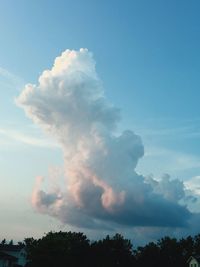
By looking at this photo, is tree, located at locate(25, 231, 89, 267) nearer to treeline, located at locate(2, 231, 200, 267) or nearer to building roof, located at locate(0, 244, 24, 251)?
treeline, located at locate(2, 231, 200, 267)

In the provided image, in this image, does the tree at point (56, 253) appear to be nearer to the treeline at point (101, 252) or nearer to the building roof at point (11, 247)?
the treeline at point (101, 252)

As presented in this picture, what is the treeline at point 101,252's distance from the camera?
108125 mm

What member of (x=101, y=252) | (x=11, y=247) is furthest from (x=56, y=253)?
(x=11, y=247)

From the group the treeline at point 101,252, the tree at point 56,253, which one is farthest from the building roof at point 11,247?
the tree at point 56,253

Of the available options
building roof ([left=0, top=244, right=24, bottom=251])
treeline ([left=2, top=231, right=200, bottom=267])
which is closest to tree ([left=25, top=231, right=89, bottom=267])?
treeline ([left=2, top=231, right=200, bottom=267])

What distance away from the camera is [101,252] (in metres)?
126

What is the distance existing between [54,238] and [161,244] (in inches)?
2015

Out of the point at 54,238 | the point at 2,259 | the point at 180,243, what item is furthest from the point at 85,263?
the point at 180,243

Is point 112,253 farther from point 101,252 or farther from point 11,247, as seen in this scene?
point 11,247

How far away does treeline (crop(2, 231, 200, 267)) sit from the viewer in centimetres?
10812

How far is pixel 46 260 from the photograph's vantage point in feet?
347

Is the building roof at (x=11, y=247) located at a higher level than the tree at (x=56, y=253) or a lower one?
higher

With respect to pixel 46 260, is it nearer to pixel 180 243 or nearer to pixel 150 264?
pixel 150 264

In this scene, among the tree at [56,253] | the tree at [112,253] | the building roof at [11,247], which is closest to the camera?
the tree at [56,253]
